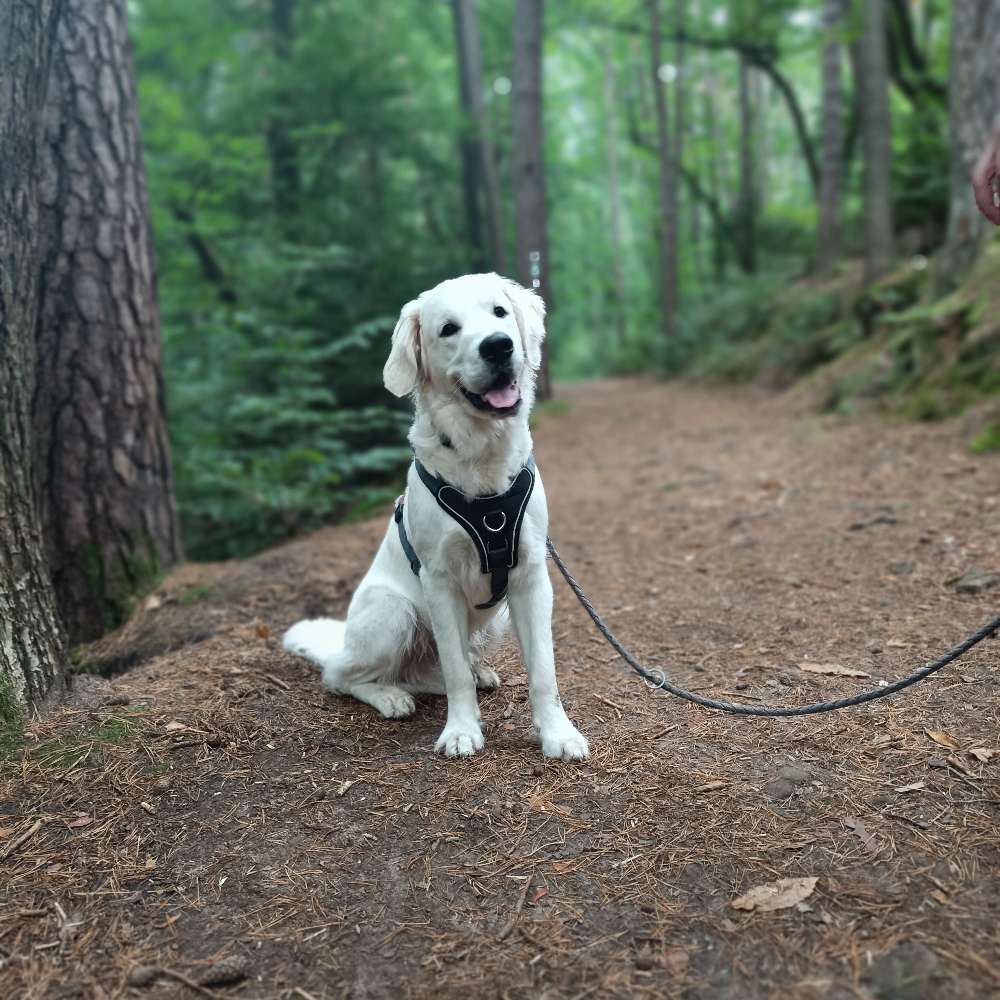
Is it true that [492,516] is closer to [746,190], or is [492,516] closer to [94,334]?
[94,334]

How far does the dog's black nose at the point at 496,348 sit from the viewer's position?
2.93 metres

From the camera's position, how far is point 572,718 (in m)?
3.33

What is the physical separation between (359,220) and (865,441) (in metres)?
7.30

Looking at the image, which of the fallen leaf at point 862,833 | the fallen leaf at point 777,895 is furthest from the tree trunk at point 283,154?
the fallen leaf at point 777,895

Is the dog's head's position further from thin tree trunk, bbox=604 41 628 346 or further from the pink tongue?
thin tree trunk, bbox=604 41 628 346

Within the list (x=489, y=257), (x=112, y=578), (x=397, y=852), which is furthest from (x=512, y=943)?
(x=489, y=257)

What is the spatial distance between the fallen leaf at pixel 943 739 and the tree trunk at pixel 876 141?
9.98 m

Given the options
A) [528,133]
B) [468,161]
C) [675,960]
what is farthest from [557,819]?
[468,161]

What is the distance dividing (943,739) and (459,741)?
1758mm

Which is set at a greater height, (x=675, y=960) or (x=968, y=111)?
(x=968, y=111)

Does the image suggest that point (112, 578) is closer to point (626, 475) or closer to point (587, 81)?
point (626, 475)

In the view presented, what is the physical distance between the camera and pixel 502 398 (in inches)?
118

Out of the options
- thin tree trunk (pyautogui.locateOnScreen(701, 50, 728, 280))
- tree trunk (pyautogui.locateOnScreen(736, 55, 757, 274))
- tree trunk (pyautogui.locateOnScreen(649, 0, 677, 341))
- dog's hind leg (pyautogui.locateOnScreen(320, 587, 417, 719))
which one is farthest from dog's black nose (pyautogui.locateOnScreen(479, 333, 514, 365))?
thin tree trunk (pyautogui.locateOnScreen(701, 50, 728, 280))

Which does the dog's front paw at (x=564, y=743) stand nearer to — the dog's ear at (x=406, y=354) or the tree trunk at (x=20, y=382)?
the dog's ear at (x=406, y=354)
